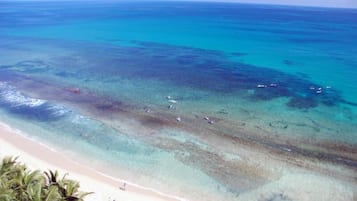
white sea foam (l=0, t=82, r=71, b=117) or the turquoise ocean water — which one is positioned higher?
white sea foam (l=0, t=82, r=71, b=117)

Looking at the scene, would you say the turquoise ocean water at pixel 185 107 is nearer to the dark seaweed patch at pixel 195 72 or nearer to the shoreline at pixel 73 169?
the dark seaweed patch at pixel 195 72

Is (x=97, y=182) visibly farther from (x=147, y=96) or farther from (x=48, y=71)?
(x=48, y=71)

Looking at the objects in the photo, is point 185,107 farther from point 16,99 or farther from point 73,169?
point 16,99

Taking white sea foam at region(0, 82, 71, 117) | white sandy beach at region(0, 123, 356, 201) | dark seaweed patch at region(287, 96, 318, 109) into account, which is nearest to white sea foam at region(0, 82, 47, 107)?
white sea foam at region(0, 82, 71, 117)

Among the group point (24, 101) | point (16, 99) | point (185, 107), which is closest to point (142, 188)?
point (185, 107)

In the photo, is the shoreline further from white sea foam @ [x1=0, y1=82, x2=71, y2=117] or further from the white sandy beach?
white sea foam @ [x1=0, y1=82, x2=71, y2=117]

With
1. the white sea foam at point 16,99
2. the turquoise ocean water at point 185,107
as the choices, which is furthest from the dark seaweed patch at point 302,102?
the white sea foam at point 16,99
